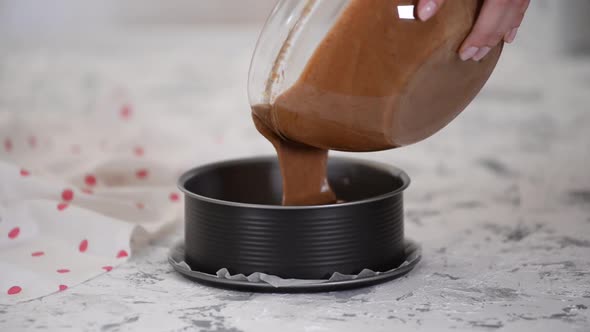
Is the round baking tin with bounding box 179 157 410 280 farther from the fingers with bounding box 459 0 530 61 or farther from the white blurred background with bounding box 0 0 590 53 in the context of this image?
the white blurred background with bounding box 0 0 590 53

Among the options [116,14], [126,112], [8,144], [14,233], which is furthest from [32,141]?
[116,14]

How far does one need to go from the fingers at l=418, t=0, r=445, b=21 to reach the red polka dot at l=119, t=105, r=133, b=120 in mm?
1676

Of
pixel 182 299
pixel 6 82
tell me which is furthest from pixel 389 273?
pixel 6 82

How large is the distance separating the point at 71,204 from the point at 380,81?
0.76 m

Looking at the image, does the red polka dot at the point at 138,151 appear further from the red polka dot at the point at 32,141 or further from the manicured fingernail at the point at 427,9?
the manicured fingernail at the point at 427,9

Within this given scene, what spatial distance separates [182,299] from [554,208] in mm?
892

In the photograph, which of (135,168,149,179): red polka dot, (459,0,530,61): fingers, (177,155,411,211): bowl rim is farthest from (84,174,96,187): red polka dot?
(459,0,530,61): fingers

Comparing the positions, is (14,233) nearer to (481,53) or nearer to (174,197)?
(174,197)

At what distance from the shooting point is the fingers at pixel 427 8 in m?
1.17

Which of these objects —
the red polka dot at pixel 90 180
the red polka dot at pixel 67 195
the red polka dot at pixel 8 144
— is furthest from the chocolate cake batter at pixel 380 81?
the red polka dot at pixel 8 144

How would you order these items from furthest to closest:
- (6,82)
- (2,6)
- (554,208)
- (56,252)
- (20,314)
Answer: (2,6), (6,82), (554,208), (56,252), (20,314)

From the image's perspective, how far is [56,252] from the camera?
1530mm

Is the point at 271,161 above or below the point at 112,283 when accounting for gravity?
above

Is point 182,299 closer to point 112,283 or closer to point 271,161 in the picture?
point 112,283
